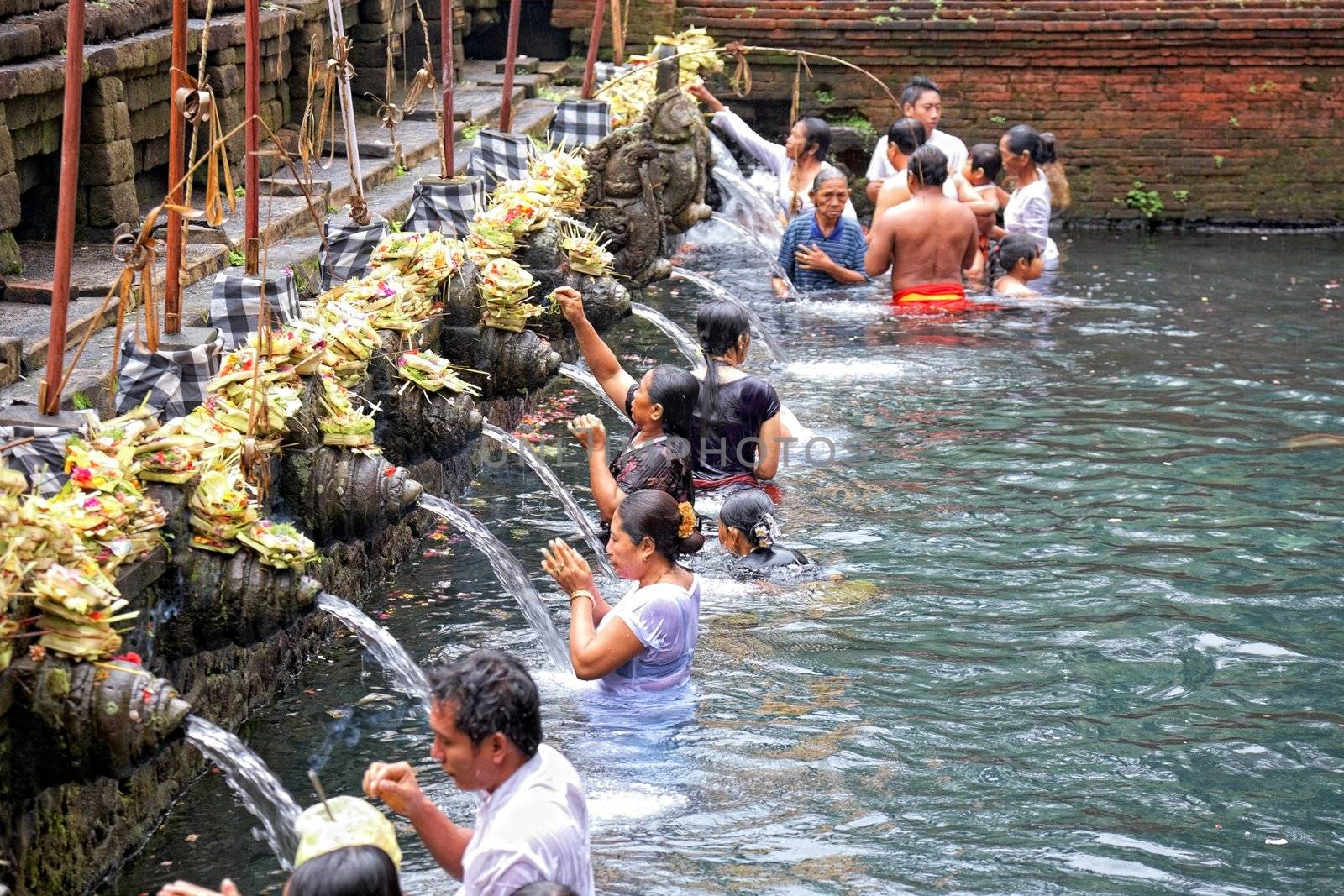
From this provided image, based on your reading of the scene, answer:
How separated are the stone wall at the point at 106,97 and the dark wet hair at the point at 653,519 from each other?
446cm

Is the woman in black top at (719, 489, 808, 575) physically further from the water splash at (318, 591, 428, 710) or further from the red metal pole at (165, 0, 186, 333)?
the red metal pole at (165, 0, 186, 333)

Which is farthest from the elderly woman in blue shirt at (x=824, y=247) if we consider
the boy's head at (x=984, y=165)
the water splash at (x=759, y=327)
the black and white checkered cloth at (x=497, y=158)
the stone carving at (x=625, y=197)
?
the black and white checkered cloth at (x=497, y=158)

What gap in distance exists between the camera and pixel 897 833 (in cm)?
536

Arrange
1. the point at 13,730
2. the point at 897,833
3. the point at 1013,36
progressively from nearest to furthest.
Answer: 1. the point at 13,730
2. the point at 897,833
3. the point at 1013,36

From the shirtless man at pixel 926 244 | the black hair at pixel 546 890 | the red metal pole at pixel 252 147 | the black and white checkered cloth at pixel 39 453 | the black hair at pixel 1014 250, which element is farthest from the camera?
the black hair at pixel 1014 250

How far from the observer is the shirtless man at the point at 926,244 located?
11883 mm

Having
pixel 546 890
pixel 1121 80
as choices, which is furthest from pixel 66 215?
pixel 1121 80

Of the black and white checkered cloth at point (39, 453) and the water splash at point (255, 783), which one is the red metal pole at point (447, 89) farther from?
the water splash at point (255, 783)

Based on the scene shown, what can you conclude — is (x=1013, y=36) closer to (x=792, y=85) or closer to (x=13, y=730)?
(x=792, y=85)

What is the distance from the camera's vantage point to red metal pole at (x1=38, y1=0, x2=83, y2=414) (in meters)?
5.11

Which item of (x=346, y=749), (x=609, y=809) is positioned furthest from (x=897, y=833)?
(x=346, y=749)

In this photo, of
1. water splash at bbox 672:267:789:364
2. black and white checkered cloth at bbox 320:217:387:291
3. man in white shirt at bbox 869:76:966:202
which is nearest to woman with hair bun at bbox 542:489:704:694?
black and white checkered cloth at bbox 320:217:387:291

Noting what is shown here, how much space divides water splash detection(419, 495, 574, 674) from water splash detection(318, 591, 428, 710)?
30.5 inches

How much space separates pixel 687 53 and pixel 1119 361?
19.0ft
